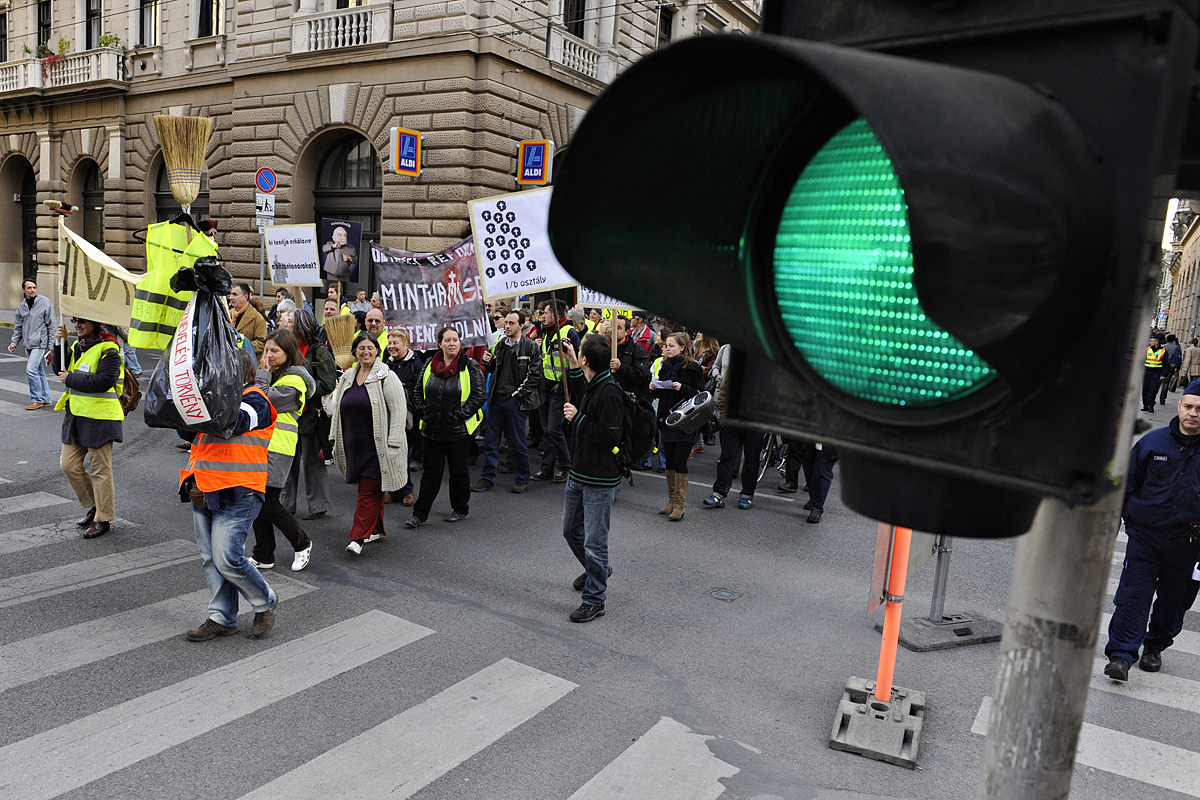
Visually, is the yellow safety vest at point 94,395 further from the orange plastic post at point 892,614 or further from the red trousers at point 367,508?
the orange plastic post at point 892,614

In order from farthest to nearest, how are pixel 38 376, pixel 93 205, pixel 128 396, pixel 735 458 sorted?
pixel 93 205 < pixel 38 376 < pixel 735 458 < pixel 128 396

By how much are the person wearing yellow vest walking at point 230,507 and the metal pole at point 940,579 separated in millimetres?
4401

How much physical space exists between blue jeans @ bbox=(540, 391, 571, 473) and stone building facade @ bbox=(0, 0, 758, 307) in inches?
283

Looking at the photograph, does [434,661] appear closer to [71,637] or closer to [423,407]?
[71,637]

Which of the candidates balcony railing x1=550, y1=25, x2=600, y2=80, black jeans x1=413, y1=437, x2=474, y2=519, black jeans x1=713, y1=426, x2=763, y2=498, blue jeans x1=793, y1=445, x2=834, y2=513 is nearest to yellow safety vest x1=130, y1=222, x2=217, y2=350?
black jeans x1=413, y1=437, x2=474, y2=519

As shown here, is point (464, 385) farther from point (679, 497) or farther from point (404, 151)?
point (404, 151)

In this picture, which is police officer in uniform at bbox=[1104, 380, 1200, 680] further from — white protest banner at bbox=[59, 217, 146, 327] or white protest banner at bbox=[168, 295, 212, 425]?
white protest banner at bbox=[59, 217, 146, 327]

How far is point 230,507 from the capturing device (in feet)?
17.4

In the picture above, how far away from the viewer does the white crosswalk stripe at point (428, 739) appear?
3.90m

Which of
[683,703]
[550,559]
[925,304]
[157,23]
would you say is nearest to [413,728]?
[683,703]

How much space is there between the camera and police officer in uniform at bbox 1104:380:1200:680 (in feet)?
18.2

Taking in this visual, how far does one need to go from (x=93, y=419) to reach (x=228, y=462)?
2.78m

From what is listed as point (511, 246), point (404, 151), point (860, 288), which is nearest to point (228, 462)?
point (511, 246)

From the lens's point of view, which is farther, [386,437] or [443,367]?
[443,367]
